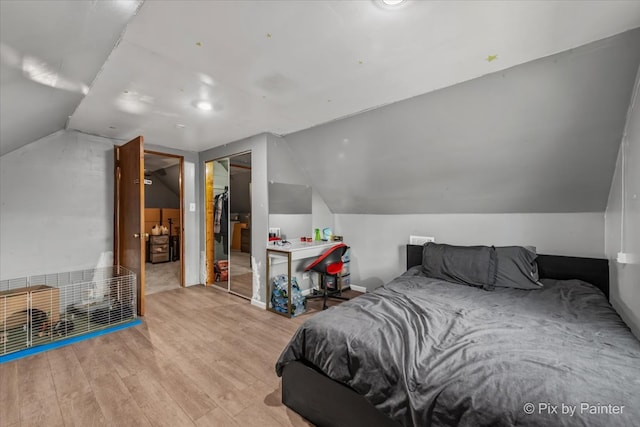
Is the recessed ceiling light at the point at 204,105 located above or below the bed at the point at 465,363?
above

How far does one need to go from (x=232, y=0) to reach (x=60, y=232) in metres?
3.68

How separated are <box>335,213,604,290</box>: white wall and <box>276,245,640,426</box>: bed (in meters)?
0.70

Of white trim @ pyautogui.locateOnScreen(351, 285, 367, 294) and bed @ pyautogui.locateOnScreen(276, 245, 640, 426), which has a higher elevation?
bed @ pyautogui.locateOnScreen(276, 245, 640, 426)

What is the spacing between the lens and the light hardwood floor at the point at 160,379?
1.69 meters

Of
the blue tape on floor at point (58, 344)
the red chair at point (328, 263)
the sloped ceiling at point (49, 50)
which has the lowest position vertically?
the blue tape on floor at point (58, 344)

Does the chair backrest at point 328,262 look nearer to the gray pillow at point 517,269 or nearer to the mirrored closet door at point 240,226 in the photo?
the mirrored closet door at point 240,226

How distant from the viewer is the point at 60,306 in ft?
9.89

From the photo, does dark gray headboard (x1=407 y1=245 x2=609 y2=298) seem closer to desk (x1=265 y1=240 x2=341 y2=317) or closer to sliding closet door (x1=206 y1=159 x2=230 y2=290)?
desk (x1=265 y1=240 x2=341 y2=317)

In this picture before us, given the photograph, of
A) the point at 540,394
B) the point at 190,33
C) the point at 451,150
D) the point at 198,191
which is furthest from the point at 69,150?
the point at 540,394

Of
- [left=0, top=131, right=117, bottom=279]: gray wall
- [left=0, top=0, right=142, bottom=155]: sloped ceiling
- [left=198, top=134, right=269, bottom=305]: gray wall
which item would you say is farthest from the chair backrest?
[left=0, top=131, right=117, bottom=279]: gray wall

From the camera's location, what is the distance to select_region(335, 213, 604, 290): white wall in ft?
8.83

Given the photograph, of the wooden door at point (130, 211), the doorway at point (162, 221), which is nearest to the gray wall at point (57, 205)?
the wooden door at point (130, 211)

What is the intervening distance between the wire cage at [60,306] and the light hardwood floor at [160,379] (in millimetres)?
295

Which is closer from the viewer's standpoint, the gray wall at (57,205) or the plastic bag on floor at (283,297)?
the gray wall at (57,205)
